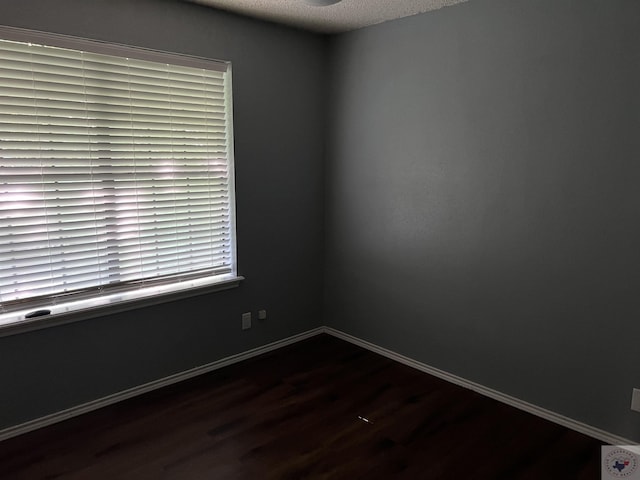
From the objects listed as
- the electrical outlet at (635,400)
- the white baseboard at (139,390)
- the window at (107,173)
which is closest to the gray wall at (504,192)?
Result: the electrical outlet at (635,400)

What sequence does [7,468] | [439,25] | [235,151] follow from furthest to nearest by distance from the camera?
[235,151], [439,25], [7,468]

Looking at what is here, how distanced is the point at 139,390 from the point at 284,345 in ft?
3.96

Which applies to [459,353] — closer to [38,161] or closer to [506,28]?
[506,28]

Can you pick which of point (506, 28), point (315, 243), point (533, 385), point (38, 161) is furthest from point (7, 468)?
point (506, 28)

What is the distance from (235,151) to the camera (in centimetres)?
324

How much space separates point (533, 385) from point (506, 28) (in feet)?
7.04

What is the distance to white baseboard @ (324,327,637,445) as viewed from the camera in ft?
8.24
